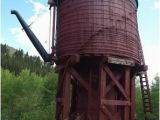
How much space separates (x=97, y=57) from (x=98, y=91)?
1496 mm

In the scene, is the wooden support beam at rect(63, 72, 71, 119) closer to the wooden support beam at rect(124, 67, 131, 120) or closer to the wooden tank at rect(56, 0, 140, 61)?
the wooden tank at rect(56, 0, 140, 61)

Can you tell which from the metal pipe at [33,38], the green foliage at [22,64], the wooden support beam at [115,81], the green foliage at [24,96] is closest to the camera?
the wooden support beam at [115,81]

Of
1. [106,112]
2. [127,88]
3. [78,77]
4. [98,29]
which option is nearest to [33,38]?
[78,77]

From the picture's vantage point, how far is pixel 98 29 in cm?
1538

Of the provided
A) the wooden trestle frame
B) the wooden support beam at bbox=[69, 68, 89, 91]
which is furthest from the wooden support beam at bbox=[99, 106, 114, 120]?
the wooden support beam at bbox=[69, 68, 89, 91]

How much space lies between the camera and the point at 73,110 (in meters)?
17.9

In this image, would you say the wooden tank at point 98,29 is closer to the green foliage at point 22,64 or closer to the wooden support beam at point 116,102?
the wooden support beam at point 116,102

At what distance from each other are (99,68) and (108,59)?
0.61 meters

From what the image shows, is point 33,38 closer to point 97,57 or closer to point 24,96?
point 97,57

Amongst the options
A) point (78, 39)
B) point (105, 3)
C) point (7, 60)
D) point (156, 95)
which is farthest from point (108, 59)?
point (7, 60)

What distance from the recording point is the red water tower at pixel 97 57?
49.5 ft

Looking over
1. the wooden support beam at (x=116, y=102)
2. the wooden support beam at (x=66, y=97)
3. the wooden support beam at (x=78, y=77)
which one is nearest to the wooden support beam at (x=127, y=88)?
the wooden support beam at (x=116, y=102)

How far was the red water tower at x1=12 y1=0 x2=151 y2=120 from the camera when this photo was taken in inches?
594

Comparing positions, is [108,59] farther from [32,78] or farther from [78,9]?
[32,78]
